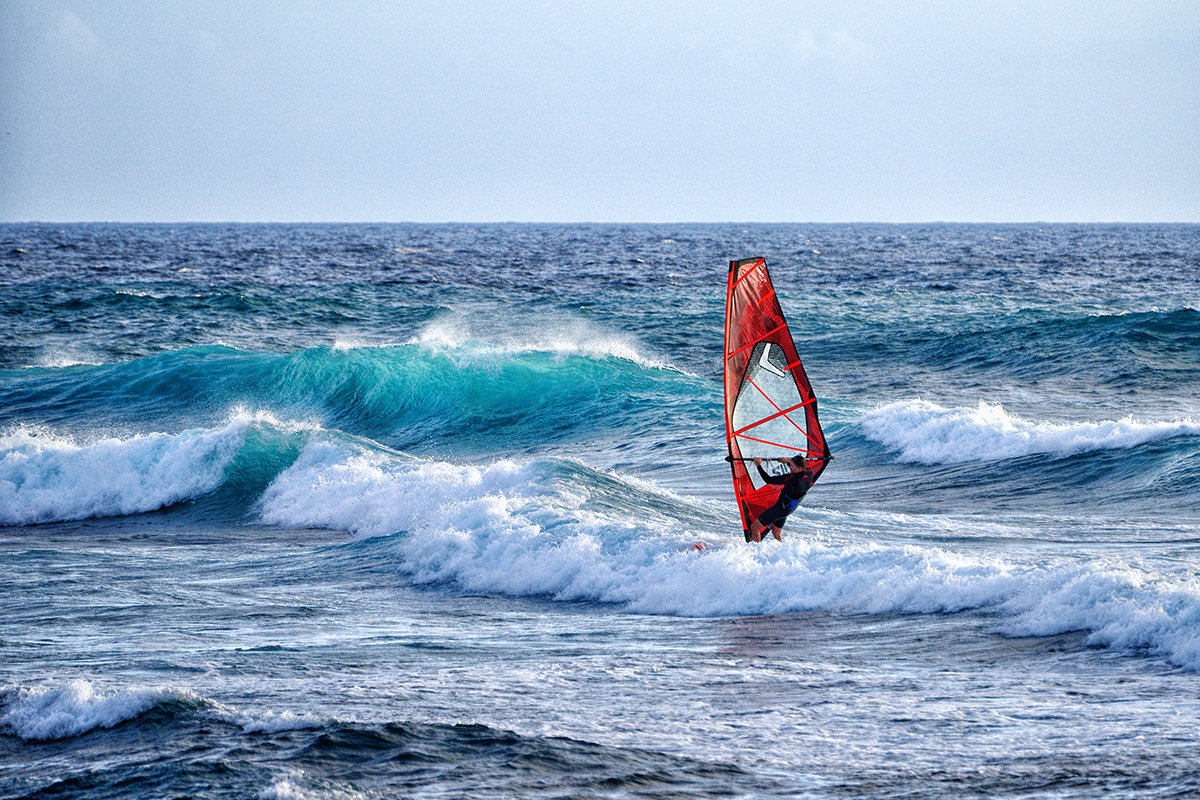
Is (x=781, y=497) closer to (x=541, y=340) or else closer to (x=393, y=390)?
(x=393, y=390)

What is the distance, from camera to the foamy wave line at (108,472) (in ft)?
51.0

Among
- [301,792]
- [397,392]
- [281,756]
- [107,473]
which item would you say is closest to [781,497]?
[281,756]

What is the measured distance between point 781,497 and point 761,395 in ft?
2.99

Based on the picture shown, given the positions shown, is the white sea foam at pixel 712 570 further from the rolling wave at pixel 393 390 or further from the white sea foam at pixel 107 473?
the rolling wave at pixel 393 390

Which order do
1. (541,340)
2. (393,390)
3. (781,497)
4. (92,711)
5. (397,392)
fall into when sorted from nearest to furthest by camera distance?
(92,711), (781,497), (397,392), (393,390), (541,340)

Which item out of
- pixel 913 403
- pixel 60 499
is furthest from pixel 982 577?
pixel 60 499

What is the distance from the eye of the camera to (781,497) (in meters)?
10.1

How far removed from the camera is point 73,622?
8680 millimetres

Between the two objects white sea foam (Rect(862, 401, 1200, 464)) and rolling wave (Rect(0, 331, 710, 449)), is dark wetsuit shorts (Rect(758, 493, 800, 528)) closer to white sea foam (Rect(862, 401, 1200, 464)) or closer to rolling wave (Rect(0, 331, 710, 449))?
white sea foam (Rect(862, 401, 1200, 464))

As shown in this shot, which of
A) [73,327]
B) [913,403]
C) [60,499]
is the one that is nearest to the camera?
[60,499]

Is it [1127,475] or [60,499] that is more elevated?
[1127,475]

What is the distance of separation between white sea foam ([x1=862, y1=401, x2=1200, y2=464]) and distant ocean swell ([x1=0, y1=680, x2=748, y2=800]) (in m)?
11.4

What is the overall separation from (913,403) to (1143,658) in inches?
458

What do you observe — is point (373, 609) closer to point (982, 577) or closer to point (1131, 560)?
point (982, 577)
